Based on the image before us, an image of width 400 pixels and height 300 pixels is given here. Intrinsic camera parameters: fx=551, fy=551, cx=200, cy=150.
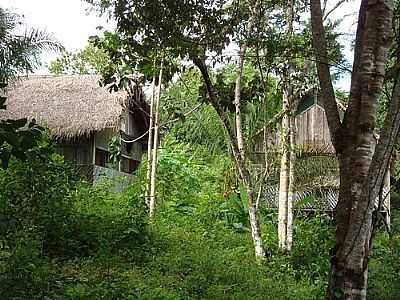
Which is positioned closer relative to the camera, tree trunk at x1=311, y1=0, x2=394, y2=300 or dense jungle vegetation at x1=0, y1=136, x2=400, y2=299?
tree trunk at x1=311, y1=0, x2=394, y2=300

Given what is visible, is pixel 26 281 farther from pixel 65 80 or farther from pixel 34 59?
pixel 65 80

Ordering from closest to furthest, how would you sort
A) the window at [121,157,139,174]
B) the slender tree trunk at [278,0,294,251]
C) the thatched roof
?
the slender tree trunk at [278,0,294,251]
the thatched roof
the window at [121,157,139,174]

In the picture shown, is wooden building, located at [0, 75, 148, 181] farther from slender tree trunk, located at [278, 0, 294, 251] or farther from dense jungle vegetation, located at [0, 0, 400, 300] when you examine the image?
slender tree trunk, located at [278, 0, 294, 251]

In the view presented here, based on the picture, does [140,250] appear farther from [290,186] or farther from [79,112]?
[79,112]

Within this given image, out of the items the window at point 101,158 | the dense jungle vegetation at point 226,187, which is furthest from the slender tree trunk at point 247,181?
the window at point 101,158

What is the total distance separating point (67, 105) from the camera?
13.7 meters

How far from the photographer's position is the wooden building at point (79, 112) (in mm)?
12969

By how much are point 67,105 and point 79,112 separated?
0.54m

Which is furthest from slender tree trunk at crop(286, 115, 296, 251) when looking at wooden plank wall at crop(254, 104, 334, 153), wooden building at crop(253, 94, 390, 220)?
wooden plank wall at crop(254, 104, 334, 153)

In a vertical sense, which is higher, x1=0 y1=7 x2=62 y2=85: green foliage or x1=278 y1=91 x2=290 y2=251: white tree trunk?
x1=0 y1=7 x2=62 y2=85: green foliage

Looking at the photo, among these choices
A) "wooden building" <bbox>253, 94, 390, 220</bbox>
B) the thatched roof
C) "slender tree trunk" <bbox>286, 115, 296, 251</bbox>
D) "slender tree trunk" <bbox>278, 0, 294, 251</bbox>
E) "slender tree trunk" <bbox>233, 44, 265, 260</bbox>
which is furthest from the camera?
the thatched roof

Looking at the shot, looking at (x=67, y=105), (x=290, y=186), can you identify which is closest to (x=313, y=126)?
(x=67, y=105)

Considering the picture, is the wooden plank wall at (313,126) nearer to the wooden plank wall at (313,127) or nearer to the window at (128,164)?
the wooden plank wall at (313,127)

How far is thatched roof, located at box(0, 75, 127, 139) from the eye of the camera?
12961 millimetres
